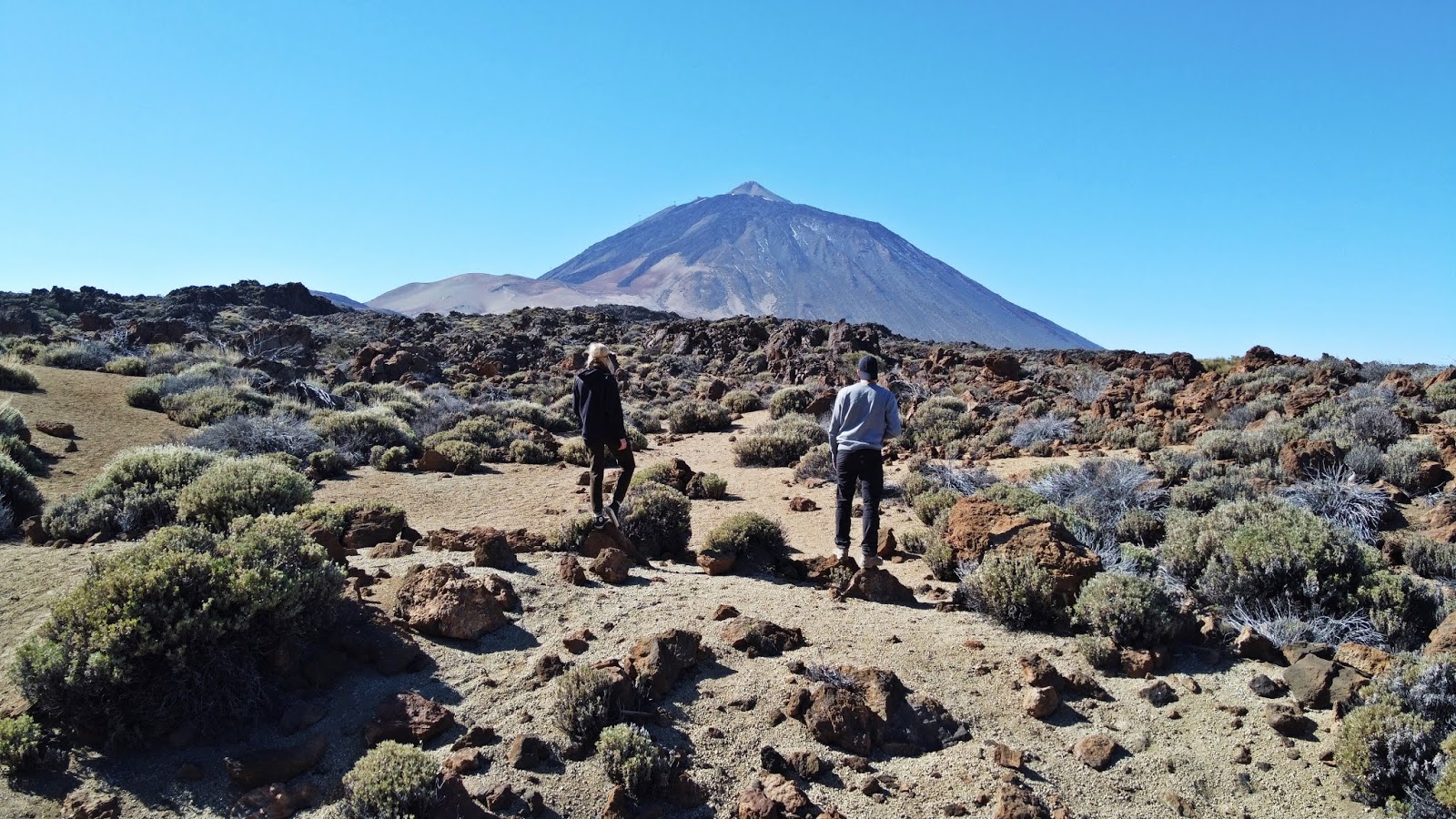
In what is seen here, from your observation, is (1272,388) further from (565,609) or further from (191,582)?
(191,582)

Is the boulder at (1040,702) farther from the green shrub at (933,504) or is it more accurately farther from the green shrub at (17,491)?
the green shrub at (17,491)

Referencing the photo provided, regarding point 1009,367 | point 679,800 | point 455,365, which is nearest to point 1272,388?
point 1009,367

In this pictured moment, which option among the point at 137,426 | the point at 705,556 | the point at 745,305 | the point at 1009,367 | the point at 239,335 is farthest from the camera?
the point at 745,305

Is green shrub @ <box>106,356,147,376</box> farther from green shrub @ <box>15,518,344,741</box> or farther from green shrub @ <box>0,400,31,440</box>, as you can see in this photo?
green shrub @ <box>15,518,344,741</box>

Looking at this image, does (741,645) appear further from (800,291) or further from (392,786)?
(800,291)

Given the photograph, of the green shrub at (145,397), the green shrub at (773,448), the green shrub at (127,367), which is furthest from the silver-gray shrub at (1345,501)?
the green shrub at (127,367)

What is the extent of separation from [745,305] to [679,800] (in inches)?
6172

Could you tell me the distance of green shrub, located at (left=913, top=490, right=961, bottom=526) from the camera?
735 centimetres

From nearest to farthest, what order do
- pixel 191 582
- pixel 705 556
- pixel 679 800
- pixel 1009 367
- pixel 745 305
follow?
pixel 679 800, pixel 191 582, pixel 705 556, pixel 1009 367, pixel 745 305

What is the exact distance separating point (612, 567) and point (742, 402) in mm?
13303

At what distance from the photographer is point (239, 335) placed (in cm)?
2478

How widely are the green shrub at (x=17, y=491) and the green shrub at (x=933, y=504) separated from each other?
7589mm

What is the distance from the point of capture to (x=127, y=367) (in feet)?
49.0

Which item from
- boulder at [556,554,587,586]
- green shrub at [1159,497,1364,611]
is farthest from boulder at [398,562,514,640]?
green shrub at [1159,497,1364,611]
